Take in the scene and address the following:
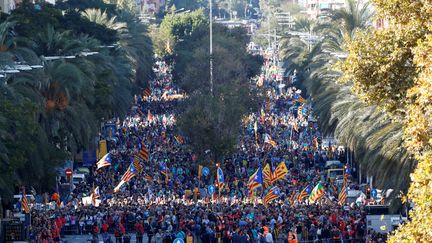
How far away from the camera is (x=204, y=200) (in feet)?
163

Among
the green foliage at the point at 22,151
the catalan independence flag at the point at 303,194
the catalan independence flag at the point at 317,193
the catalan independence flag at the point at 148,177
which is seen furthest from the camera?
the catalan independence flag at the point at 148,177

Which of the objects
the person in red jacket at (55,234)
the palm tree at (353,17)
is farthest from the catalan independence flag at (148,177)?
the palm tree at (353,17)

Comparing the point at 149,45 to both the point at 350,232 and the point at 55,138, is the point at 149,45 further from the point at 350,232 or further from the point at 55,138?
the point at 350,232

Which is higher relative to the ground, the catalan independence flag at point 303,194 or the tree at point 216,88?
the catalan independence flag at point 303,194

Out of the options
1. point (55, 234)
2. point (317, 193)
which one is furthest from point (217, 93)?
point (55, 234)

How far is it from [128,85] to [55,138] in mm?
29570

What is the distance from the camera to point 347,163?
63.2m

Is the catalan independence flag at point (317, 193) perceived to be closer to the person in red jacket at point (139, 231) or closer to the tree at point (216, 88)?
the person in red jacket at point (139, 231)

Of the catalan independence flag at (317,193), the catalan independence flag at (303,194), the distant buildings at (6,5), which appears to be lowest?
the catalan independence flag at (303,194)

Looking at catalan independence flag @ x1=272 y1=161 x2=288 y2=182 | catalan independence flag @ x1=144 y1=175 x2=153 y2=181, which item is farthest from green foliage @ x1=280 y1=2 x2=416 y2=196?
catalan independence flag @ x1=144 y1=175 x2=153 y2=181

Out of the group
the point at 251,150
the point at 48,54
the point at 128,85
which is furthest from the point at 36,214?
the point at 128,85

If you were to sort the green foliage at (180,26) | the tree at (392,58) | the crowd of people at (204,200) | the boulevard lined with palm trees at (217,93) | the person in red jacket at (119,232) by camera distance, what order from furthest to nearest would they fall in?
the green foliage at (180,26)
the person in red jacket at (119,232)
the crowd of people at (204,200)
the boulevard lined with palm trees at (217,93)
the tree at (392,58)

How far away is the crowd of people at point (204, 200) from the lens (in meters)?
41.2

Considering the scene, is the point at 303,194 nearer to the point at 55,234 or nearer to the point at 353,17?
the point at 55,234
